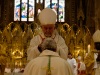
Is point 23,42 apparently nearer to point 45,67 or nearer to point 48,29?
point 48,29

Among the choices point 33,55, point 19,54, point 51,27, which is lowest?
point 19,54

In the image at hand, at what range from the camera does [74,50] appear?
888 cm

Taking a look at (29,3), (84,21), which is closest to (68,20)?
(84,21)

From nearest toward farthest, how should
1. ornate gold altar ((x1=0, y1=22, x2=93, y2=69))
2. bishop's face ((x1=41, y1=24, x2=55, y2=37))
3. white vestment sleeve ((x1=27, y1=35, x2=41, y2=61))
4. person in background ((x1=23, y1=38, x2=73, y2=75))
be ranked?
person in background ((x1=23, y1=38, x2=73, y2=75)) < white vestment sleeve ((x1=27, y1=35, x2=41, y2=61)) < bishop's face ((x1=41, y1=24, x2=55, y2=37)) < ornate gold altar ((x1=0, y1=22, x2=93, y2=69))

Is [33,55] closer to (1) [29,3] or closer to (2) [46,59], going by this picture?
(2) [46,59]

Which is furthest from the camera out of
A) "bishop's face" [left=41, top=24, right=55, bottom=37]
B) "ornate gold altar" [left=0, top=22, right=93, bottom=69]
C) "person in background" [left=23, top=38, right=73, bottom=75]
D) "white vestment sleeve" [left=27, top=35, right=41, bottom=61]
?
"ornate gold altar" [left=0, top=22, right=93, bottom=69]

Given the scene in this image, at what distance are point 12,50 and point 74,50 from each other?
1827 millimetres

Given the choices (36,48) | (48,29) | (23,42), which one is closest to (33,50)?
(36,48)

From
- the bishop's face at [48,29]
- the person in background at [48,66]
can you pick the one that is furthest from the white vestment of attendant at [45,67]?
the bishop's face at [48,29]

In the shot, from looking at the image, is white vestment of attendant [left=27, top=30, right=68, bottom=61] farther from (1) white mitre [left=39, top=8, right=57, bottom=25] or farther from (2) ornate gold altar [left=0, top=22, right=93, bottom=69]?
(2) ornate gold altar [left=0, top=22, right=93, bottom=69]

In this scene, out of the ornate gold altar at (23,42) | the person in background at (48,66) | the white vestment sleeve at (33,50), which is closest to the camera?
the person in background at (48,66)

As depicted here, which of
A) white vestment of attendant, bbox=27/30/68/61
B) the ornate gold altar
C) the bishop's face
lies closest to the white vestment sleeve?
white vestment of attendant, bbox=27/30/68/61

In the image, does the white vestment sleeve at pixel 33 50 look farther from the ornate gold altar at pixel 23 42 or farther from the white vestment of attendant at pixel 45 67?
the ornate gold altar at pixel 23 42

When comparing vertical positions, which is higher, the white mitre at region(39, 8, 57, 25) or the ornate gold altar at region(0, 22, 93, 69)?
the white mitre at region(39, 8, 57, 25)
